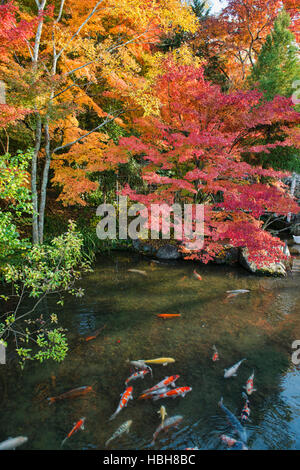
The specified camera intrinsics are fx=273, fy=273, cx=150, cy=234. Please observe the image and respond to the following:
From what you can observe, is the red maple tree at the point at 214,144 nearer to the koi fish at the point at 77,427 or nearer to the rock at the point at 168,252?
the rock at the point at 168,252

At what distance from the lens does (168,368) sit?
4.84 metres

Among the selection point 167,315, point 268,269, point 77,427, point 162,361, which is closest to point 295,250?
point 268,269

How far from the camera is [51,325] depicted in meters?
6.04

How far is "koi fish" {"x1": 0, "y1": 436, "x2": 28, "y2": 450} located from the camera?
334 cm

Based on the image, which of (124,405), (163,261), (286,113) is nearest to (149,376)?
(124,405)

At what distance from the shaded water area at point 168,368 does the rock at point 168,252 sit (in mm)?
2331

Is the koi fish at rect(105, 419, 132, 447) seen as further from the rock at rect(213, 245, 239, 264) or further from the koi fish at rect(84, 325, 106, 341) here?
the rock at rect(213, 245, 239, 264)

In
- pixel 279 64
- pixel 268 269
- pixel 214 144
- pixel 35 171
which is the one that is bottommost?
pixel 268 269

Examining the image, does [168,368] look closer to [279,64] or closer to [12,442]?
[12,442]

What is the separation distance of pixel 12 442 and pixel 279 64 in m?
15.8

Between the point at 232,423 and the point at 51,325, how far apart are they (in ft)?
13.3

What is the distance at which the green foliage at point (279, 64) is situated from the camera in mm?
12047

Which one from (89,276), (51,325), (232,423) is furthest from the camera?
(89,276)
